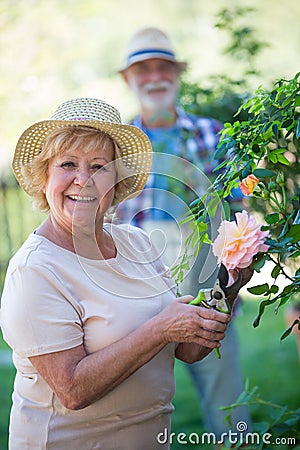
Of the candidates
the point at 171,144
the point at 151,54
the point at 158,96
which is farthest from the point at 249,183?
the point at 151,54

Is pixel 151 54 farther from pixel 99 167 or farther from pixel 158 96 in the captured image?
pixel 99 167

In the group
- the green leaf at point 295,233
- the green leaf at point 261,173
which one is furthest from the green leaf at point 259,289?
the green leaf at point 261,173

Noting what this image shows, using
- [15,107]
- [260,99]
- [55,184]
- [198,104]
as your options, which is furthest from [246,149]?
[15,107]

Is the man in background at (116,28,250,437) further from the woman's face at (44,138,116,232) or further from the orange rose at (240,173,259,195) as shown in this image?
the orange rose at (240,173,259,195)

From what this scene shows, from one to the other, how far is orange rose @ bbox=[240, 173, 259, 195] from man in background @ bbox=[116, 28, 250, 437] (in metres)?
0.35

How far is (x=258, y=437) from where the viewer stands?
211 cm

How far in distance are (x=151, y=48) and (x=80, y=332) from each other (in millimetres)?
2130

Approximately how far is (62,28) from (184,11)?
8.65 feet

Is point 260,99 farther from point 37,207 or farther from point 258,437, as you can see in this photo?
point 258,437

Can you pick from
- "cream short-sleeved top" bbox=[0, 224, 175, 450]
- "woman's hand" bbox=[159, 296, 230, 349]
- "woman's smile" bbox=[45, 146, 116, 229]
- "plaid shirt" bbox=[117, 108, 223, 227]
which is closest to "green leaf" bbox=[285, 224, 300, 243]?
"woman's hand" bbox=[159, 296, 230, 349]

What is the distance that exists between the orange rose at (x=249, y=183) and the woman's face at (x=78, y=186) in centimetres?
40

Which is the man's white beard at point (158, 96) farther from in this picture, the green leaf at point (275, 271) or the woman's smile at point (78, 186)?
the green leaf at point (275, 271)

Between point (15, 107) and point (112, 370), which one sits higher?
point (15, 107)

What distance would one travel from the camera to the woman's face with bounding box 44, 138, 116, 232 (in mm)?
1848
